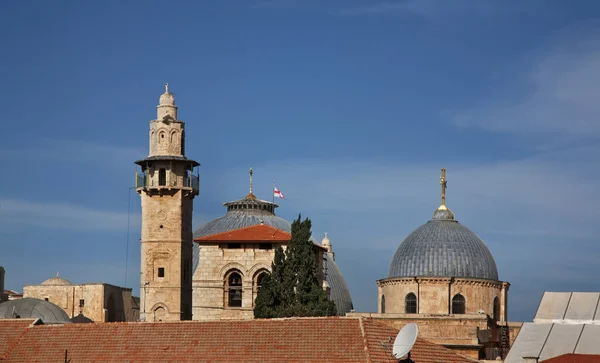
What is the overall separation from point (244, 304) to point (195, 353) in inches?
888

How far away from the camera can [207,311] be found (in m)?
67.4

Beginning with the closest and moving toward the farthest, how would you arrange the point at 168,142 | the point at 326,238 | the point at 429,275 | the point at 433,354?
the point at 433,354
the point at 429,275
the point at 168,142
the point at 326,238

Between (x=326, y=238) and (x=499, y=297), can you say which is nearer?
(x=499, y=297)

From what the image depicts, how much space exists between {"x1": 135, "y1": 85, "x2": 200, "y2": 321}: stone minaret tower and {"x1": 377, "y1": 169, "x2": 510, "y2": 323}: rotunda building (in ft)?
34.0

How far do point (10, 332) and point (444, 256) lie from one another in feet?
78.5

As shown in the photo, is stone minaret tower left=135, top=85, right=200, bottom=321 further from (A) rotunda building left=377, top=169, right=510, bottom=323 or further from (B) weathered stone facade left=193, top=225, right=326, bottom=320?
(A) rotunda building left=377, top=169, right=510, bottom=323

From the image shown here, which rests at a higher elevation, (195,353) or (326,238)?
(326,238)

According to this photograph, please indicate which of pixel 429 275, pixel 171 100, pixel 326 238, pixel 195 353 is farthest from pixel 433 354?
pixel 326 238

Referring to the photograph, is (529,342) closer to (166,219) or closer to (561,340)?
(561,340)

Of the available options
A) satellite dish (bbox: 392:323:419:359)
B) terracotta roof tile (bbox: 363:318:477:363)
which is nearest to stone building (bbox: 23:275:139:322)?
terracotta roof tile (bbox: 363:318:477:363)

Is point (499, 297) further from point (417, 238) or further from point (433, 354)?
point (433, 354)

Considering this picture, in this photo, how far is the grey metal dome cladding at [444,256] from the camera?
64000 millimetres

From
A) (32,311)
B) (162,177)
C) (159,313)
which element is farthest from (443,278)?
(32,311)

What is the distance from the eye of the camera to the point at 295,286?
57969 mm
